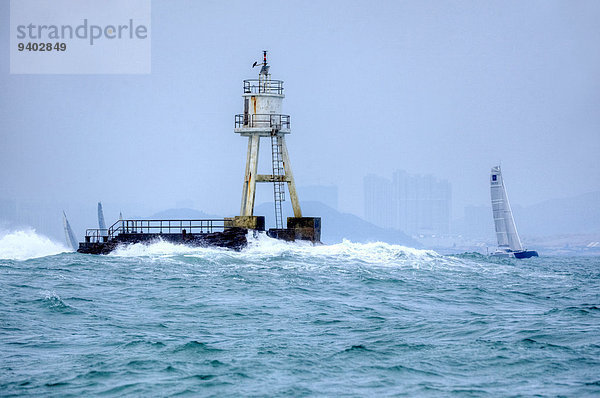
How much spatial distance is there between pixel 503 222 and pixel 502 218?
413mm

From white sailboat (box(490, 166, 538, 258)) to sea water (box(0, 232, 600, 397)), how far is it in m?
41.3

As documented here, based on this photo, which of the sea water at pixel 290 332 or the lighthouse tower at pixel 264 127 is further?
the lighthouse tower at pixel 264 127

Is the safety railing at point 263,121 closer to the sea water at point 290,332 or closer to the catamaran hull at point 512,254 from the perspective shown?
the sea water at point 290,332

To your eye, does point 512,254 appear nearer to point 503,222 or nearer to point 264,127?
point 503,222

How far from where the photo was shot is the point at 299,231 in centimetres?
4916

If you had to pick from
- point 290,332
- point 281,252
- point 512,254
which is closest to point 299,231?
point 281,252

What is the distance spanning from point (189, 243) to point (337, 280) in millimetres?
14631

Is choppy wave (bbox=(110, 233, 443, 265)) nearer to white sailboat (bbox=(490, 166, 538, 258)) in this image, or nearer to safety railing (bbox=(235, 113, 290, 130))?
safety railing (bbox=(235, 113, 290, 130))

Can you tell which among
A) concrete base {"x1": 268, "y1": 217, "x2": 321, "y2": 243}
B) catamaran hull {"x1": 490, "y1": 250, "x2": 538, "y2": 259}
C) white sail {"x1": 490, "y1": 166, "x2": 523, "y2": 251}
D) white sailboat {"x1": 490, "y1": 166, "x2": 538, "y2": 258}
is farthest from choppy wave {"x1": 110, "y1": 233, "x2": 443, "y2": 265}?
white sail {"x1": 490, "y1": 166, "x2": 523, "y2": 251}

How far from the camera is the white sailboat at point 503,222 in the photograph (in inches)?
3059

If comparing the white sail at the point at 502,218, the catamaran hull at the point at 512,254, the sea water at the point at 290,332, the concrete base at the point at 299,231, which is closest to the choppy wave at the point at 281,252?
the concrete base at the point at 299,231

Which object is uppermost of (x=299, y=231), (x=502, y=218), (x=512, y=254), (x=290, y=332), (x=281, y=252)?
(x=502, y=218)

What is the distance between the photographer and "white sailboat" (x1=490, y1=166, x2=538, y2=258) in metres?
77.7

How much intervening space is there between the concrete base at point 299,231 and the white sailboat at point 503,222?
32282 millimetres
